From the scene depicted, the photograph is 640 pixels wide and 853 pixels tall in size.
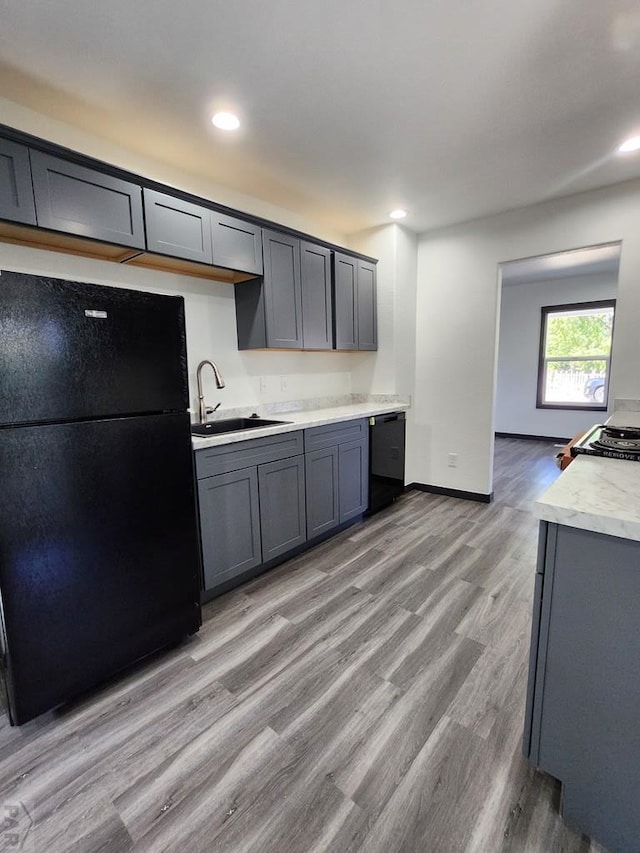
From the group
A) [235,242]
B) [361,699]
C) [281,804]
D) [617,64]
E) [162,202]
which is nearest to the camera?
[281,804]

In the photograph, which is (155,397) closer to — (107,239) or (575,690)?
(107,239)

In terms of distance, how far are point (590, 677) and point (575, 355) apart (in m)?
6.56

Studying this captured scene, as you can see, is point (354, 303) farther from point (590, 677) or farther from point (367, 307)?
point (590, 677)

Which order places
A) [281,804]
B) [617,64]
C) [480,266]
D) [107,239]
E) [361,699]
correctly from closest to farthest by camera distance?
[281,804] → [361,699] → [617,64] → [107,239] → [480,266]

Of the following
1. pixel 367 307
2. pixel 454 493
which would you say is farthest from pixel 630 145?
pixel 454 493

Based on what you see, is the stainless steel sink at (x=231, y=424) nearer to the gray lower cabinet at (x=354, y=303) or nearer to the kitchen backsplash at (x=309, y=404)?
the kitchen backsplash at (x=309, y=404)

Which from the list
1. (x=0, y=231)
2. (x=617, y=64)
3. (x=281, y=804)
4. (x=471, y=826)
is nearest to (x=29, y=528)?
(x=281, y=804)

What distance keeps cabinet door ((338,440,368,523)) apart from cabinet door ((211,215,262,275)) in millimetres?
1485

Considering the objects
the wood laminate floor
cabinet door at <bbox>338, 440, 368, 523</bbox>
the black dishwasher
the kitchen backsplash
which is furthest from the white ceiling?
the wood laminate floor

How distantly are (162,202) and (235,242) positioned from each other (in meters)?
0.51

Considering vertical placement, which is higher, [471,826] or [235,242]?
[235,242]

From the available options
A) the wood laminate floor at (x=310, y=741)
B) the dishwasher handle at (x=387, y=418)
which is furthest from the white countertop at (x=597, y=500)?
the dishwasher handle at (x=387, y=418)

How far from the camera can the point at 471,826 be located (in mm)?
1150

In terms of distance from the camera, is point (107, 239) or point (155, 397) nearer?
point (155, 397)
